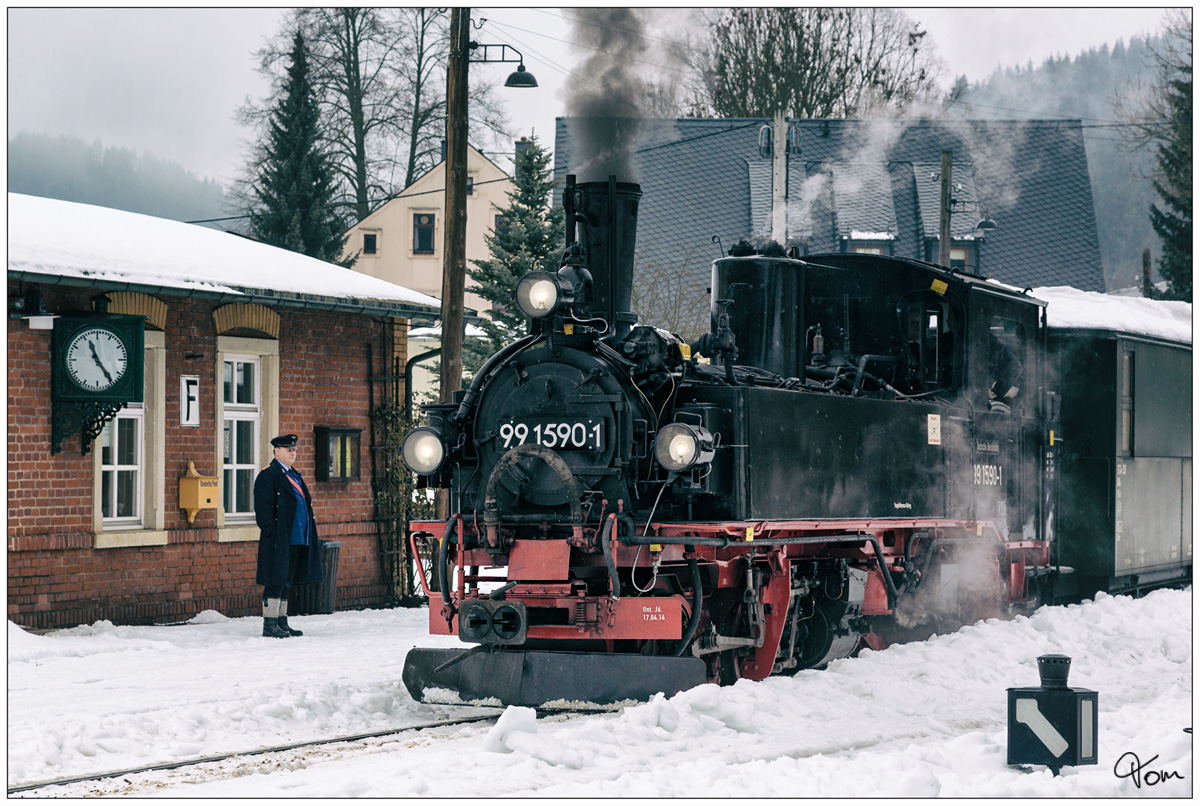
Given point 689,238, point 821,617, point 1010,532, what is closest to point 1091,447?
point 1010,532

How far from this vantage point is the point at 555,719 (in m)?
7.98

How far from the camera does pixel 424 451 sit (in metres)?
8.80

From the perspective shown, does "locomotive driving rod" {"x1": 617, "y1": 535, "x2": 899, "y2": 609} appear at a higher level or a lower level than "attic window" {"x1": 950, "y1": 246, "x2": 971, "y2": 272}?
lower

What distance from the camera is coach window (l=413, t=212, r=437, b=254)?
41.8 meters

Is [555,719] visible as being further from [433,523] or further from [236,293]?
[236,293]

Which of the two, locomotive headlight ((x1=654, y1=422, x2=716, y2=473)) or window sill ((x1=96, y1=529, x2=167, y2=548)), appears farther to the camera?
window sill ((x1=96, y1=529, x2=167, y2=548))

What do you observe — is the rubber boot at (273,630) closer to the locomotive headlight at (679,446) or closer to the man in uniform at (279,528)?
the man in uniform at (279,528)

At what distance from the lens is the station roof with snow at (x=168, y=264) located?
11633 millimetres

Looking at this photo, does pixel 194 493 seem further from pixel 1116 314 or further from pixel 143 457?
pixel 1116 314

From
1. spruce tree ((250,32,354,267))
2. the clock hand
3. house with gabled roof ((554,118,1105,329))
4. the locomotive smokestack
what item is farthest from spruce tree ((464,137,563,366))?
the locomotive smokestack

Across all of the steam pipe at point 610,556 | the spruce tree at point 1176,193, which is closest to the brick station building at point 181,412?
the steam pipe at point 610,556

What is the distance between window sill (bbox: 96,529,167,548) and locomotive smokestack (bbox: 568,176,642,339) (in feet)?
18.4

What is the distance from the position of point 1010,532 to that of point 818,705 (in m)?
4.35

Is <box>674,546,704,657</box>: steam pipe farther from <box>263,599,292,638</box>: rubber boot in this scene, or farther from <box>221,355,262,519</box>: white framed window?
<box>221,355,262,519</box>: white framed window
